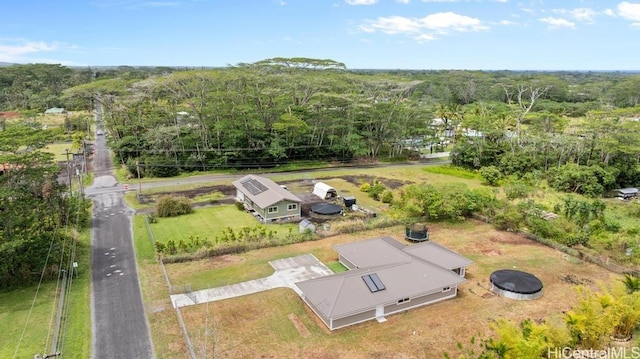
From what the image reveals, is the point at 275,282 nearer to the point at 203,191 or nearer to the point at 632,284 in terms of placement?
the point at 632,284

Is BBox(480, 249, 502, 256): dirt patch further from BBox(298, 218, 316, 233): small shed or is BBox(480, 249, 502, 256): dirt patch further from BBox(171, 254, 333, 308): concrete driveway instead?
BBox(298, 218, 316, 233): small shed

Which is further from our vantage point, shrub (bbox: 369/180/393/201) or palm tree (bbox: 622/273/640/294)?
shrub (bbox: 369/180/393/201)

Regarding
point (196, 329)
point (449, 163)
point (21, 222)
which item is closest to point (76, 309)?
point (196, 329)

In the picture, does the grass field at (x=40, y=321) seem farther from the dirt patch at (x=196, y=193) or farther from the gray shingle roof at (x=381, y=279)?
the dirt patch at (x=196, y=193)

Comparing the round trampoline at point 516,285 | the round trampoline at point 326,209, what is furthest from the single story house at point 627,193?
the round trampoline at point 326,209

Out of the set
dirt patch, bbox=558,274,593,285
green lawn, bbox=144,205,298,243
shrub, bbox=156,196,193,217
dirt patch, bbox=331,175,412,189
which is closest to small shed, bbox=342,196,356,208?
green lawn, bbox=144,205,298,243

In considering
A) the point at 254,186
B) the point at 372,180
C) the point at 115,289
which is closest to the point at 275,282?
the point at 115,289
